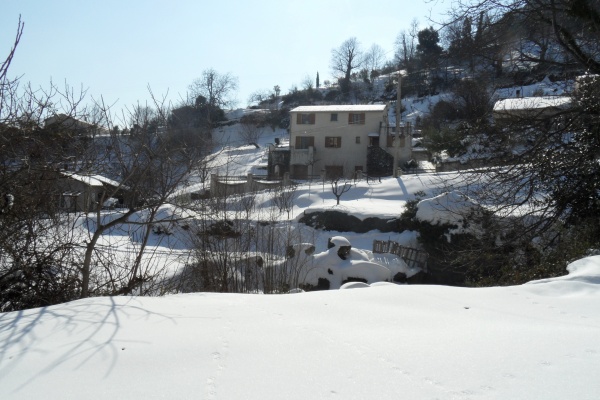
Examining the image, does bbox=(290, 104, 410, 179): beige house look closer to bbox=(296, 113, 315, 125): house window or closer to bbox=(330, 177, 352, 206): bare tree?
bbox=(296, 113, 315, 125): house window

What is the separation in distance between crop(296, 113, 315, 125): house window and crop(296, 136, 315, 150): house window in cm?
145

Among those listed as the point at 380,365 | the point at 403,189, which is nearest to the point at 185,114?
the point at 380,365

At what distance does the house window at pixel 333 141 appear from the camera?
157 ft

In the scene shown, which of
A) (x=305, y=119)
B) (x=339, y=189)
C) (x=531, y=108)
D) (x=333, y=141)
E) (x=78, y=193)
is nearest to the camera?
(x=78, y=193)

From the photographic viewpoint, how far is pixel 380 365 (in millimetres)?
3100

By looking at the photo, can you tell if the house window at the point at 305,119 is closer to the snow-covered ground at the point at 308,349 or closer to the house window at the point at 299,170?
the house window at the point at 299,170

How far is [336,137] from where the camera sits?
157 ft

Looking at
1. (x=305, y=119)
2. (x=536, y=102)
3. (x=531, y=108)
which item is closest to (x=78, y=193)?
(x=531, y=108)

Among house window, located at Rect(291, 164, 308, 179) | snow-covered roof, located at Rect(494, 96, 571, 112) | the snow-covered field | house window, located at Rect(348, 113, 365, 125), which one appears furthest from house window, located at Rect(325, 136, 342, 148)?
the snow-covered field

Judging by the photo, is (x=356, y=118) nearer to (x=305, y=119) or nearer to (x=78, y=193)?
(x=305, y=119)

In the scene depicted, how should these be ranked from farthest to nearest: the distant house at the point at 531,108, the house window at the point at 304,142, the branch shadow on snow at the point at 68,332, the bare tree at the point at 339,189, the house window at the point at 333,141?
the house window at the point at 304,142
the house window at the point at 333,141
the bare tree at the point at 339,189
the distant house at the point at 531,108
the branch shadow on snow at the point at 68,332

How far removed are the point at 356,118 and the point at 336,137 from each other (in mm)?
2527

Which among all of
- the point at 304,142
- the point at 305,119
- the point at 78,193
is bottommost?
the point at 78,193

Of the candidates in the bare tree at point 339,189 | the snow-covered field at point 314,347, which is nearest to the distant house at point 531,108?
the snow-covered field at point 314,347
